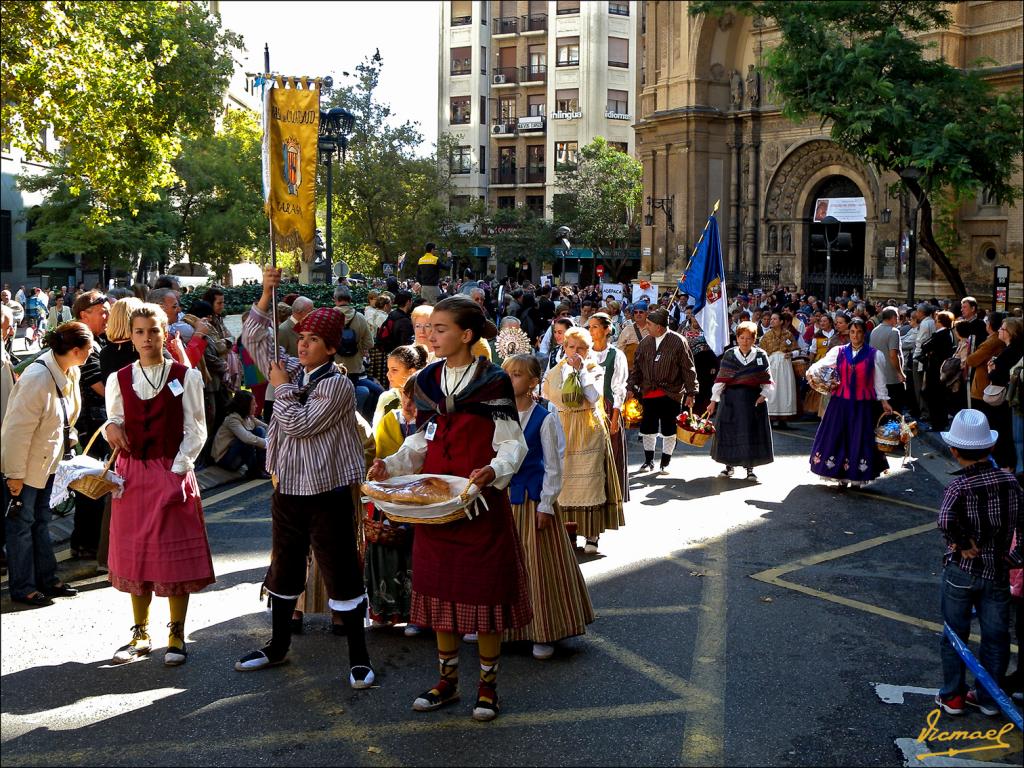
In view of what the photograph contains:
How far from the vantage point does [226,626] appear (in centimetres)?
676

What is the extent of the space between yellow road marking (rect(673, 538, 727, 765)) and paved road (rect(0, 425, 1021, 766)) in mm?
14

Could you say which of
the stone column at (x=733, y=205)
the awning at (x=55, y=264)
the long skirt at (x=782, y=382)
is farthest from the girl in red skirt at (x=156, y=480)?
the awning at (x=55, y=264)

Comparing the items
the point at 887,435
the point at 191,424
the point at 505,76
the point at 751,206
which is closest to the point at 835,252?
the point at 751,206

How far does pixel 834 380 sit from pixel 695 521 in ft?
8.55

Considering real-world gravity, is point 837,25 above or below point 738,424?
above

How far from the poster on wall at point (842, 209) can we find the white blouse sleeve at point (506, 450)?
32499 millimetres

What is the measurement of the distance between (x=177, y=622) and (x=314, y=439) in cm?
134

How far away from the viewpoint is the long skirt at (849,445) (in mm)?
11430

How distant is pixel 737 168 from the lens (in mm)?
39281

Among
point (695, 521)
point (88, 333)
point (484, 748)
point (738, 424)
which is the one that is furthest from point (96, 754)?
point (738, 424)

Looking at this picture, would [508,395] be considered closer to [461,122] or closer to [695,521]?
[695,521]

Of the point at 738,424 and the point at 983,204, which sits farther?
the point at 983,204

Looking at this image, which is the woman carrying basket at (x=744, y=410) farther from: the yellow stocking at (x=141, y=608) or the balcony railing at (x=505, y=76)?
the balcony railing at (x=505, y=76)

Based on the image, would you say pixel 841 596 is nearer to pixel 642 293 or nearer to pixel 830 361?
pixel 830 361
